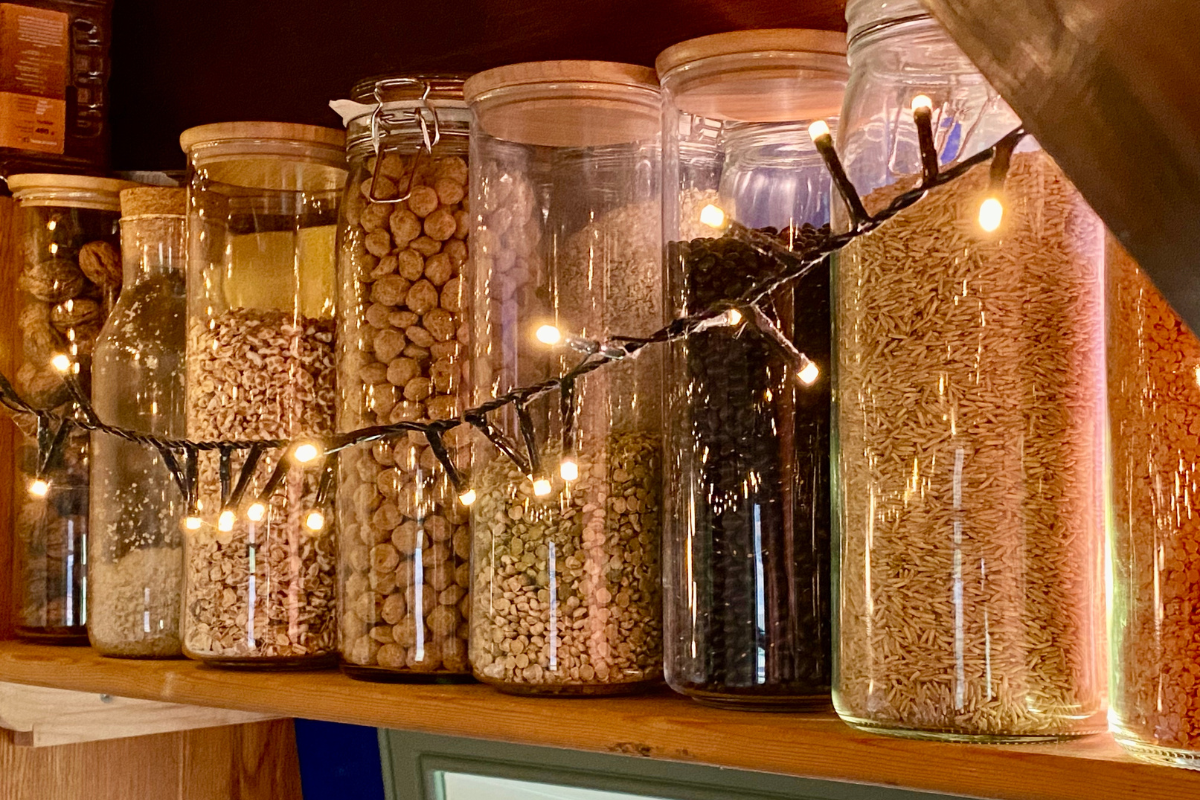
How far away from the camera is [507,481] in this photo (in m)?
0.77

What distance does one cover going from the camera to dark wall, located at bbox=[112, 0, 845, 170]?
3.20 feet

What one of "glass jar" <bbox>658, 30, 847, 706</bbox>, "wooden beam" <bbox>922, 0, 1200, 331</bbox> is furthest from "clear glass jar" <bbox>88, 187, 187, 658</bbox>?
"wooden beam" <bbox>922, 0, 1200, 331</bbox>

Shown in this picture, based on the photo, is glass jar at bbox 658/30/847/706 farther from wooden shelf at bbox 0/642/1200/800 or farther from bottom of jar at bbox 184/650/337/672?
bottom of jar at bbox 184/650/337/672

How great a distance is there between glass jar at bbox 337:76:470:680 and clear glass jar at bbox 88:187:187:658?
222 millimetres

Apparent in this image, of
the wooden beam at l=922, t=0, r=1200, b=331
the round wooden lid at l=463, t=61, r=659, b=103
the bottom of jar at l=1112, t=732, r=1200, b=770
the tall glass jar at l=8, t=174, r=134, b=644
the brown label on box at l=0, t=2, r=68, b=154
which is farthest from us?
the brown label on box at l=0, t=2, r=68, b=154

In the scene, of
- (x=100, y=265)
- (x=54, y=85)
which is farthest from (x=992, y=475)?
(x=54, y=85)

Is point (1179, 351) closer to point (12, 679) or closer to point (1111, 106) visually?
point (1111, 106)

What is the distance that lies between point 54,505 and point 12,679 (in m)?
0.15

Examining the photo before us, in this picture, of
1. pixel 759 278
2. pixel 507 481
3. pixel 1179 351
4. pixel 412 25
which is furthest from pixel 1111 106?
pixel 412 25

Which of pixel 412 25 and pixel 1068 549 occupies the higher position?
pixel 412 25

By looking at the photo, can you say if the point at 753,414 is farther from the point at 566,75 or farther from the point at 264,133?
the point at 264,133

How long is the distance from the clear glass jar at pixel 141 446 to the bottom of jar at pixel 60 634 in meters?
0.07

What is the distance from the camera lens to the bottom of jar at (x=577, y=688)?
2.37 ft

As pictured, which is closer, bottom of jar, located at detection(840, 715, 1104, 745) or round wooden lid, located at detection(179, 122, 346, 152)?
bottom of jar, located at detection(840, 715, 1104, 745)
